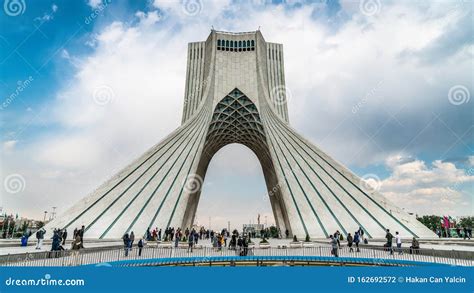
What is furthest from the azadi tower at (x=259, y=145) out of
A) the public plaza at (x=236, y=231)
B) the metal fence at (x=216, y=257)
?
A: the metal fence at (x=216, y=257)

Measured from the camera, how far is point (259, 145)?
3072cm

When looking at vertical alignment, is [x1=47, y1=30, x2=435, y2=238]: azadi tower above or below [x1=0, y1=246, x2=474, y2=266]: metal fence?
above

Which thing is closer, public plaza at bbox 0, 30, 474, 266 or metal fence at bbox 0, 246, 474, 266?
metal fence at bbox 0, 246, 474, 266

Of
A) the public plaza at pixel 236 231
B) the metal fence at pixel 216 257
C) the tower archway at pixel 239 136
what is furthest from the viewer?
the tower archway at pixel 239 136

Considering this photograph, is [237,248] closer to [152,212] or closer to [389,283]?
[389,283]

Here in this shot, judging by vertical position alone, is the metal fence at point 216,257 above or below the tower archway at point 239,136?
below

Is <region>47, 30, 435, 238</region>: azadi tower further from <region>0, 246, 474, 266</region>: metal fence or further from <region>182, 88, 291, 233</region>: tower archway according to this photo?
<region>0, 246, 474, 266</region>: metal fence

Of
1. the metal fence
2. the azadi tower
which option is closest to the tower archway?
the azadi tower

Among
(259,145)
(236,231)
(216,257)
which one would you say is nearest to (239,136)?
(259,145)

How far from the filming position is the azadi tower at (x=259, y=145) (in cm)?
1612

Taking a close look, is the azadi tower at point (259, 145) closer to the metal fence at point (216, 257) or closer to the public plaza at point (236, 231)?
the public plaza at point (236, 231)

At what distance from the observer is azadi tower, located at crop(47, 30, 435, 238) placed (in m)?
16.1

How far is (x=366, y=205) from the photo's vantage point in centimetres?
1747

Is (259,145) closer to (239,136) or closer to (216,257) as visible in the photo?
(239,136)
